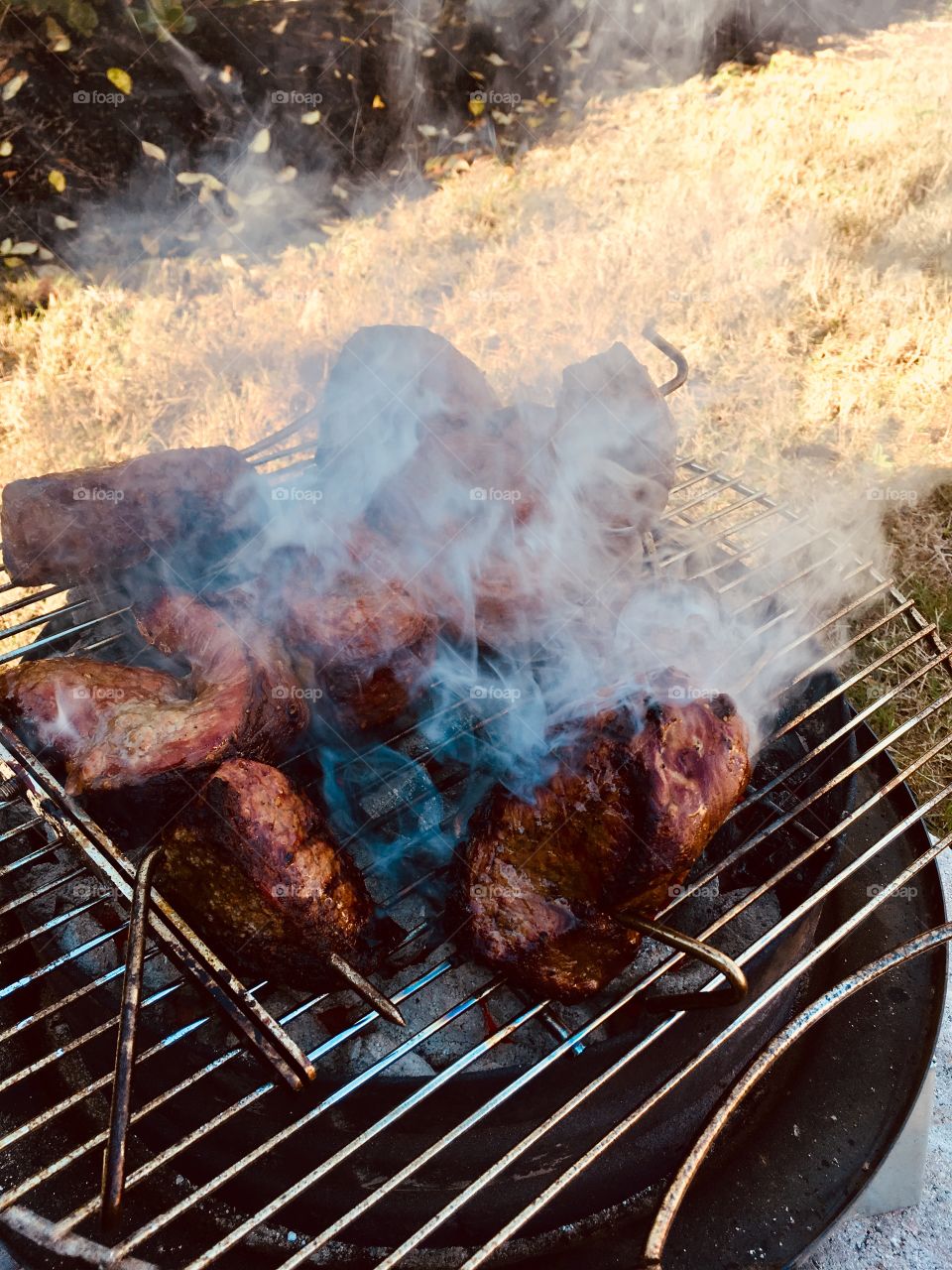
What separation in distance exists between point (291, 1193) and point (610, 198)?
7.70 meters

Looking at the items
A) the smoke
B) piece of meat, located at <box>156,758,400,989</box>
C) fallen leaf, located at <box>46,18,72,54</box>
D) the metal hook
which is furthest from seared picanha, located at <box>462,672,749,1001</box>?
fallen leaf, located at <box>46,18,72,54</box>

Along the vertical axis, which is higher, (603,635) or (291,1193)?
(603,635)

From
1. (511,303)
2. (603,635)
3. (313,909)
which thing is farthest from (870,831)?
(511,303)

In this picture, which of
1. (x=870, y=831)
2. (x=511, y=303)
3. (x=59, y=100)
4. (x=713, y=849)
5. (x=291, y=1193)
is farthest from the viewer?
A: (x=511, y=303)

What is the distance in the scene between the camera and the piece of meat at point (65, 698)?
7.27 feet

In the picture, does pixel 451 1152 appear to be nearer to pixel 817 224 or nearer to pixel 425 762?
pixel 425 762

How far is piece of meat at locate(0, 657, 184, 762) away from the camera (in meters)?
2.21

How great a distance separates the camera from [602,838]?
2.08 metres

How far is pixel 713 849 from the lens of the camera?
2684 mm

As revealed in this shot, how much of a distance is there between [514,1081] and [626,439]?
1986 millimetres

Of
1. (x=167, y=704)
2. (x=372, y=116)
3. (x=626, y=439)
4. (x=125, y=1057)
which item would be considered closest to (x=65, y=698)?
(x=167, y=704)

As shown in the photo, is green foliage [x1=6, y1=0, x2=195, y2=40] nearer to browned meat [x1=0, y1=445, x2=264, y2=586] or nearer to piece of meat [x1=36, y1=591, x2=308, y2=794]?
browned meat [x1=0, y1=445, x2=264, y2=586]

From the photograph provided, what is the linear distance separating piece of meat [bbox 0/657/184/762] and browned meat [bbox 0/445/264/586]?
1.48 ft

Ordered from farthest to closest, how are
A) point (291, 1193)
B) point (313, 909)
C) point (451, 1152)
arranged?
point (451, 1152) < point (313, 909) < point (291, 1193)
